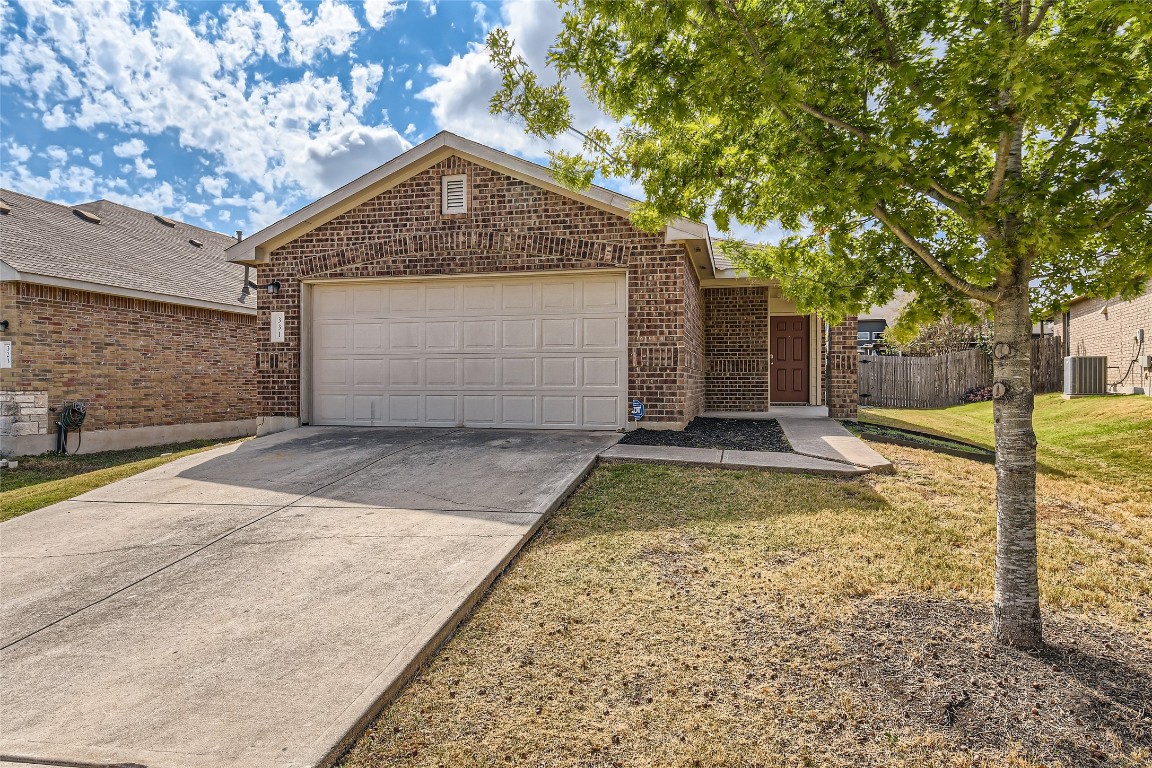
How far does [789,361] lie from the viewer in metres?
15.5

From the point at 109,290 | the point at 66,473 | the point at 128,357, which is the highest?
the point at 109,290

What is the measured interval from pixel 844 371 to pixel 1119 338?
10603mm

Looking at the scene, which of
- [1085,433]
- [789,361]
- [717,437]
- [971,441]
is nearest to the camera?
[717,437]

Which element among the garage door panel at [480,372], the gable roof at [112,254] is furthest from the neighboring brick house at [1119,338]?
the gable roof at [112,254]

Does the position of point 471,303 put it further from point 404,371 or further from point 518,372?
point 404,371

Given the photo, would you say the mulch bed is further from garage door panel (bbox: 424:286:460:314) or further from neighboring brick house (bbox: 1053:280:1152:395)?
neighboring brick house (bbox: 1053:280:1152:395)

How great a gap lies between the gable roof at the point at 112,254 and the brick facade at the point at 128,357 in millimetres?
357

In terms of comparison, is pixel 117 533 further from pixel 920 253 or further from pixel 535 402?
pixel 920 253

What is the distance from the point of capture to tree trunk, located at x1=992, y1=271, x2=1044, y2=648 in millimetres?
3314

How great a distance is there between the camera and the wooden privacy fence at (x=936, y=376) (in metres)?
20.3

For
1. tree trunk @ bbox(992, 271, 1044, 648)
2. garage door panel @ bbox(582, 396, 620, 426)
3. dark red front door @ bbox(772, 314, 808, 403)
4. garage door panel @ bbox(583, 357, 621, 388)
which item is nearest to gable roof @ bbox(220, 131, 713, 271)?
garage door panel @ bbox(583, 357, 621, 388)

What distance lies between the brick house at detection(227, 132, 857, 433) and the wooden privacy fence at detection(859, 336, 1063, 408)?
1305cm

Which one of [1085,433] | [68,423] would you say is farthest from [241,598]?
[1085,433]

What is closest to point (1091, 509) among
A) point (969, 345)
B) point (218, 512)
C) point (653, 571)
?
point (653, 571)
